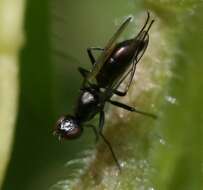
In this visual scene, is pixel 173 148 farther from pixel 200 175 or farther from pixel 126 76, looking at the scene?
pixel 126 76

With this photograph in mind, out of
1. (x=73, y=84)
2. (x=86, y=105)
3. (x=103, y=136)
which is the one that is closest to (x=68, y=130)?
(x=86, y=105)

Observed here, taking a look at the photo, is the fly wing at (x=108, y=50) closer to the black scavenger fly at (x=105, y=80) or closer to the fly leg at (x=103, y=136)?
the black scavenger fly at (x=105, y=80)

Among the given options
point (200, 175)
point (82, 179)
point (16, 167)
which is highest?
point (200, 175)

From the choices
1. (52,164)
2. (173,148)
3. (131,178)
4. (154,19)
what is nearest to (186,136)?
(173,148)

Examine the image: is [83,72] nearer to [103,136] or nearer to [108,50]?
[108,50]

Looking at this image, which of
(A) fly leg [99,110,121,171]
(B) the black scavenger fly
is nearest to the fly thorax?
(B) the black scavenger fly

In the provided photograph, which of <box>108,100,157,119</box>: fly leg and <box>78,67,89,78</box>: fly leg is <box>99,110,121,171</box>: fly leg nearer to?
<box>108,100,157,119</box>: fly leg
